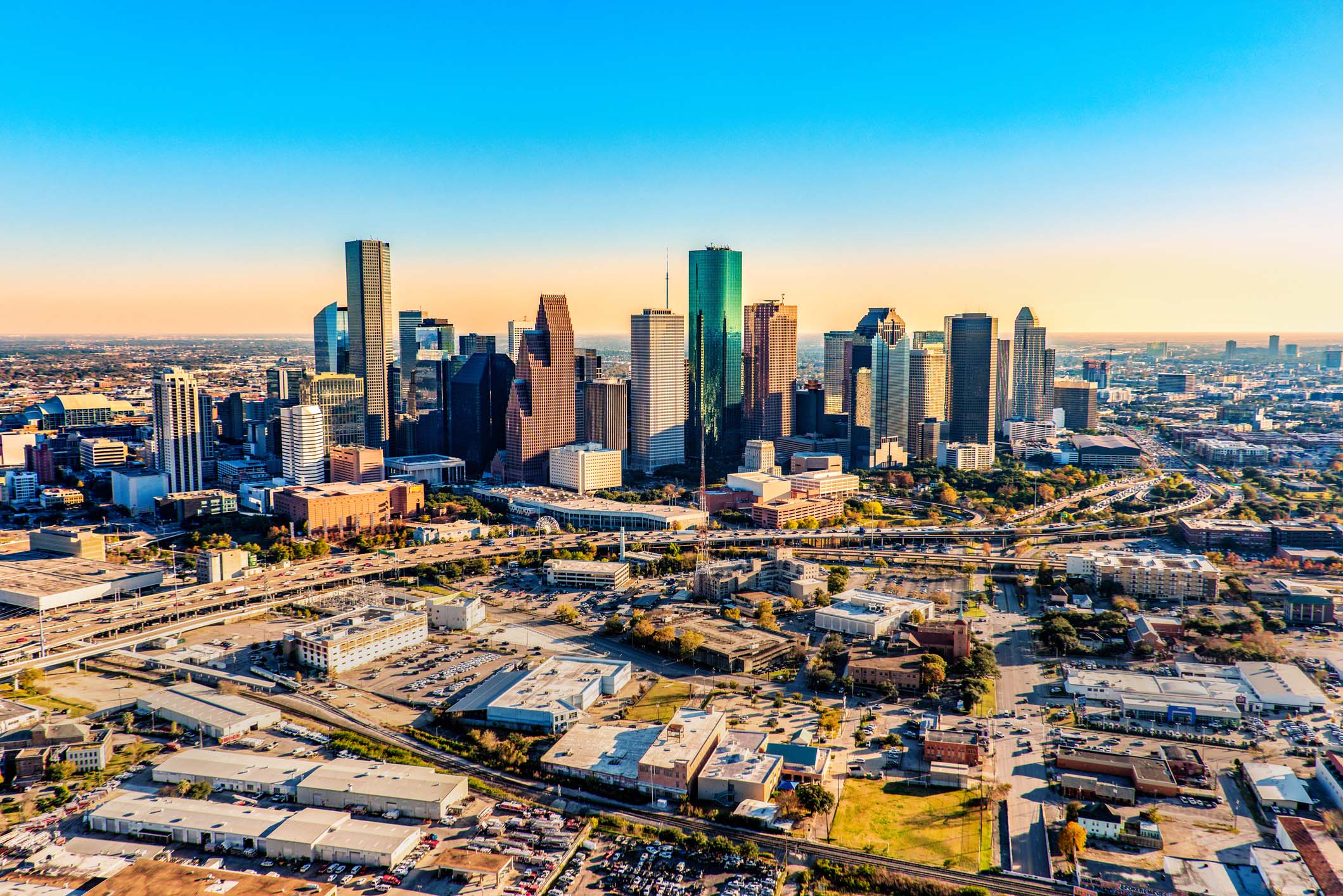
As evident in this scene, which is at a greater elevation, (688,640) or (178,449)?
(178,449)

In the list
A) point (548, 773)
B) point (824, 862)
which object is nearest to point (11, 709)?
point (548, 773)

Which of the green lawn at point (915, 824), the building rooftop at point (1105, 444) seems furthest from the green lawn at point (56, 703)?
the building rooftop at point (1105, 444)

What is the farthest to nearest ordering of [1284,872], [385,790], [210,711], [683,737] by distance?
[210,711], [683,737], [385,790], [1284,872]

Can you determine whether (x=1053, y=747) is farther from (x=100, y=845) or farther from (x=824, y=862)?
(x=100, y=845)

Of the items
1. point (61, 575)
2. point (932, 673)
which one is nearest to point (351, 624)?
point (61, 575)

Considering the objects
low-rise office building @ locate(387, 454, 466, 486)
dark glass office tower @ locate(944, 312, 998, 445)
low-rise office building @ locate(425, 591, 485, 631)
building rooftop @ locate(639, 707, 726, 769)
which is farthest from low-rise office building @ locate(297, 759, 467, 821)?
dark glass office tower @ locate(944, 312, 998, 445)

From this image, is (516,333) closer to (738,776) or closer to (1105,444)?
(1105,444)

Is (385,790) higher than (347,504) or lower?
lower
